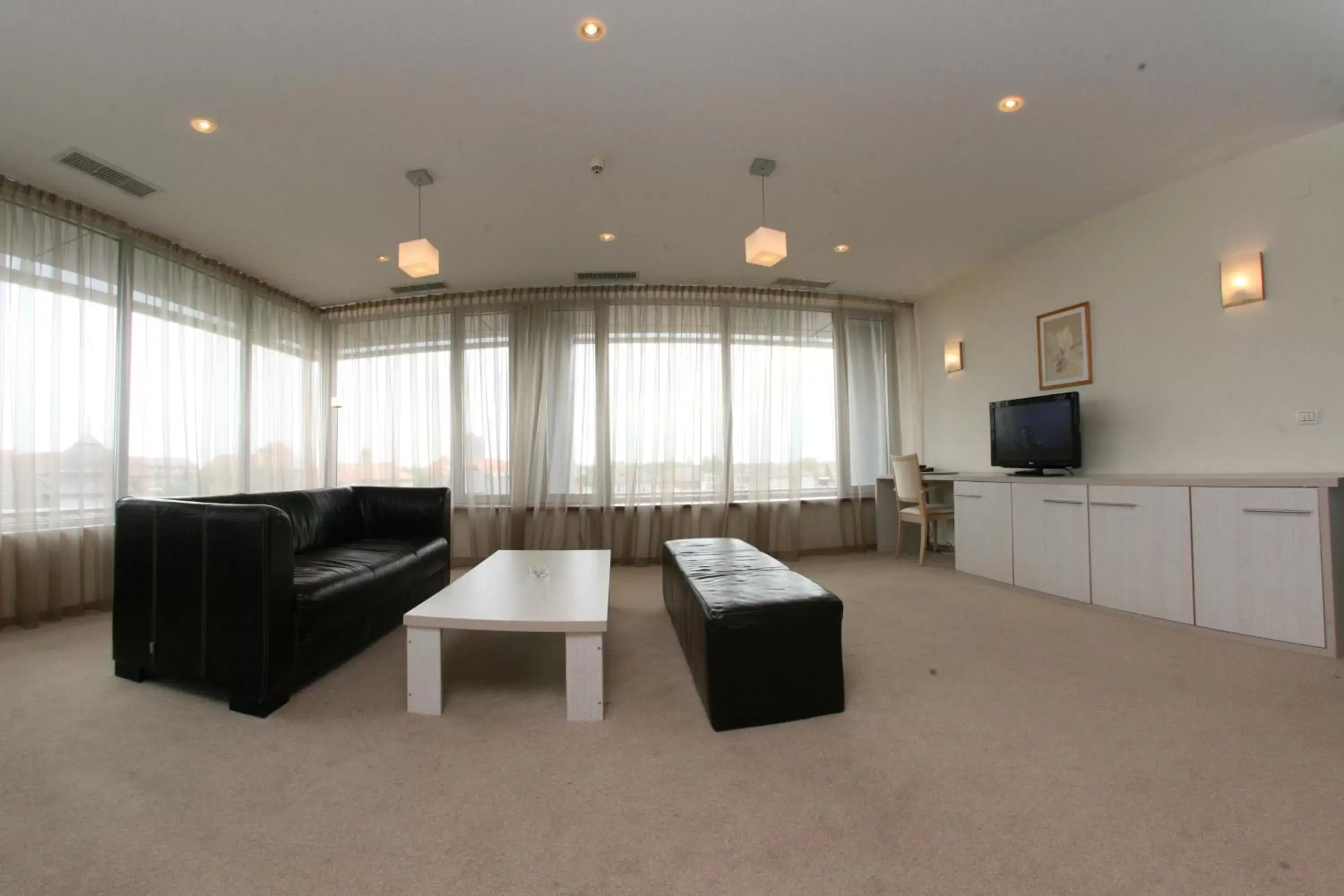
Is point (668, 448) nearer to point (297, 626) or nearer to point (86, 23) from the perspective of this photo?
point (297, 626)

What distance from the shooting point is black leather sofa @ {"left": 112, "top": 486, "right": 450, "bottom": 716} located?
2105 millimetres

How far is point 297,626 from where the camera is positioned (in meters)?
2.25

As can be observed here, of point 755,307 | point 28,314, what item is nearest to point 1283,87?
point 755,307

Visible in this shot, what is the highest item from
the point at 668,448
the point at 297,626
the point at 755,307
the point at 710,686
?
the point at 755,307

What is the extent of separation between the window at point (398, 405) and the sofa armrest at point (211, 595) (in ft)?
9.64

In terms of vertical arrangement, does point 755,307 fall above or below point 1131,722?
above

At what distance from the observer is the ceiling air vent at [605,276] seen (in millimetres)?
4820

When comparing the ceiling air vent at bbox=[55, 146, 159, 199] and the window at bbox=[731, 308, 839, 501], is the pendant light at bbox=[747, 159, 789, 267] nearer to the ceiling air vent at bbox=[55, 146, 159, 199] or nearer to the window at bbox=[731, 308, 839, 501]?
the window at bbox=[731, 308, 839, 501]

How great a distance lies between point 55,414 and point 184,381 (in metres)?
0.85

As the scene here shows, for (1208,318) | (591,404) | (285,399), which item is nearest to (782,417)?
(591,404)

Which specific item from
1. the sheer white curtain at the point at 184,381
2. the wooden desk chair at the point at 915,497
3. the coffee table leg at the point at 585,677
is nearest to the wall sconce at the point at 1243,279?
the wooden desk chair at the point at 915,497

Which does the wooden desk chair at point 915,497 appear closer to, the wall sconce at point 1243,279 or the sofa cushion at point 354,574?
the wall sconce at point 1243,279

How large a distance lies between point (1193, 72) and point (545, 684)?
421 cm

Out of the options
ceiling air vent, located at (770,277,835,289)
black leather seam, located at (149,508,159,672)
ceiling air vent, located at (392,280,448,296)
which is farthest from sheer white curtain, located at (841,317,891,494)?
black leather seam, located at (149,508,159,672)
